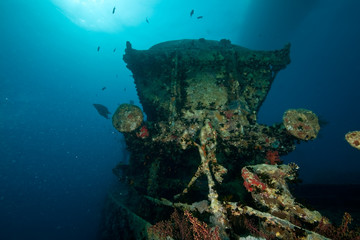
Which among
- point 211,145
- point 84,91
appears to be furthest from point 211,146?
point 84,91

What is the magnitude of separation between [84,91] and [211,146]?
17343 cm

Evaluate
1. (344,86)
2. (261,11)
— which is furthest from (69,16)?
(344,86)

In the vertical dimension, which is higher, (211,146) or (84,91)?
(84,91)

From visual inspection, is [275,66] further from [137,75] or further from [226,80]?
[137,75]

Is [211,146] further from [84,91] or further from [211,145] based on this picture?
[84,91]

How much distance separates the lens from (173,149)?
678 cm

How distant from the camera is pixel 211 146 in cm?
482

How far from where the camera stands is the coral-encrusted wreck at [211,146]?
12.6 ft

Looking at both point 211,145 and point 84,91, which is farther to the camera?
point 84,91

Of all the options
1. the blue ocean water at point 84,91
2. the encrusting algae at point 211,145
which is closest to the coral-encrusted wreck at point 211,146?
the encrusting algae at point 211,145

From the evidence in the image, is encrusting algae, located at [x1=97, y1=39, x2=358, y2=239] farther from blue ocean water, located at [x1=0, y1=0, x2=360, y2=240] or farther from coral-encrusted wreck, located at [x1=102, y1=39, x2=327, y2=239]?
blue ocean water, located at [x1=0, y1=0, x2=360, y2=240]

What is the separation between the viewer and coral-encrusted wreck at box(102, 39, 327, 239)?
3.85m

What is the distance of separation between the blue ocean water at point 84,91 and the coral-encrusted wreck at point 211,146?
17.6 m

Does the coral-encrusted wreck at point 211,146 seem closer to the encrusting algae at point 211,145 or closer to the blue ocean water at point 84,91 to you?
the encrusting algae at point 211,145
